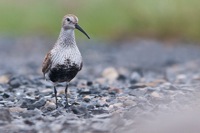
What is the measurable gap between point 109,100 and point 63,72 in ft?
2.71

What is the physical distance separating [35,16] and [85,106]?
1614cm

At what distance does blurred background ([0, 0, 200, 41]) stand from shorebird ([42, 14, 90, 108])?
11282 millimetres

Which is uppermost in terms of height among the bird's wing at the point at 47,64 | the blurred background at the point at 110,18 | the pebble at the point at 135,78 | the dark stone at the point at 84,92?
the blurred background at the point at 110,18

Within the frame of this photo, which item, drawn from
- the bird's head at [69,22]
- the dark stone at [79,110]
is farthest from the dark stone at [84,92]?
the dark stone at [79,110]

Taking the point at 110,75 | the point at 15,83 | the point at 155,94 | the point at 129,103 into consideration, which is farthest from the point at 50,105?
the point at 110,75

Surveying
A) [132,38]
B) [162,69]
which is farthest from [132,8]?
[162,69]

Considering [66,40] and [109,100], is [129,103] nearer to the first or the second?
[109,100]

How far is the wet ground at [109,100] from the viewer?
734 cm

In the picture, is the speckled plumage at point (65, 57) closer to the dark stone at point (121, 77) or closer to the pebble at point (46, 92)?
the pebble at point (46, 92)

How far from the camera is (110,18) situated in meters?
22.9

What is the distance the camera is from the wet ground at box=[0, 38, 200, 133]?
7.34 metres

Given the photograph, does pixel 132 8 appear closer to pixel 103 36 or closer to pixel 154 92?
pixel 103 36

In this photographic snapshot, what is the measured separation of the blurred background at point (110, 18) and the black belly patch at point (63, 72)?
37.5 ft

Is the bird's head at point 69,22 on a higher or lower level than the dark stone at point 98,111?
higher
